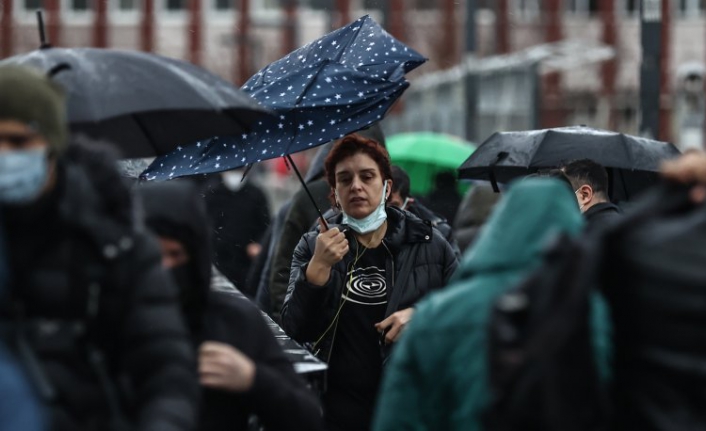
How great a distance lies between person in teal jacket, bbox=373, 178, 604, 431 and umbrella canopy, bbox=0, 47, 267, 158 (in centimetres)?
152

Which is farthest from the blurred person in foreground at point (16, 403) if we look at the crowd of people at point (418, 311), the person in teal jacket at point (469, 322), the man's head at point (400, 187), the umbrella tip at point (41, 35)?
the man's head at point (400, 187)

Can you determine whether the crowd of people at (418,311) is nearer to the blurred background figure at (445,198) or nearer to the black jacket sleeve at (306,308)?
the black jacket sleeve at (306,308)

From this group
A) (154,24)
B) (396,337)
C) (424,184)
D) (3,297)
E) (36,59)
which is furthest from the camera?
(154,24)

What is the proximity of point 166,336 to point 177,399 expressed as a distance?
0.16 metres

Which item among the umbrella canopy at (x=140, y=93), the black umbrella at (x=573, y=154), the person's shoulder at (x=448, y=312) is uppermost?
the umbrella canopy at (x=140, y=93)

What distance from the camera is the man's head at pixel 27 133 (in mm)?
4250

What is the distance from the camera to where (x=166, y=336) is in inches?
176

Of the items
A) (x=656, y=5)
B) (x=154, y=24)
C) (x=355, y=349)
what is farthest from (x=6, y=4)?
(x=355, y=349)

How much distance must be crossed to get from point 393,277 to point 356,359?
1.23 feet

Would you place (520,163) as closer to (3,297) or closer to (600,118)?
(3,297)

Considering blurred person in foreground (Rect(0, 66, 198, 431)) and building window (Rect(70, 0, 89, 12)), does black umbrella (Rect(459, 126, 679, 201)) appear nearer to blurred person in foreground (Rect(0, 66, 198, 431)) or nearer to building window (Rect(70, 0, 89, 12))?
blurred person in foreground (Rect(0, 66, 198, 431))

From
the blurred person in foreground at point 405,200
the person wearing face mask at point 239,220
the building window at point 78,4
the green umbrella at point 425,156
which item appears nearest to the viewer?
the blurred person in foreground at point 405,200

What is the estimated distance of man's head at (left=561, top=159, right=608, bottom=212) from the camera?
327 inches

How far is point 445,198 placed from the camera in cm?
1301
